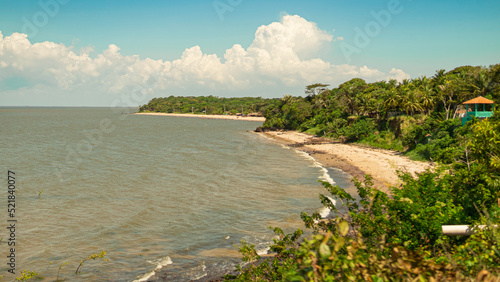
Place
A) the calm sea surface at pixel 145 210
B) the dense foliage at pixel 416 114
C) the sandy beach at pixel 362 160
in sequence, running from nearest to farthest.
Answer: the calm sea surface at pixel 145 210, the sandy beach at pixel 362 160, the dense foliage at pixel 416 114

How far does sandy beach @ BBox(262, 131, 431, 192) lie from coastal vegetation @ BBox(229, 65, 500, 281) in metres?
2.46

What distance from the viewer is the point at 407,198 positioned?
31.2 feet

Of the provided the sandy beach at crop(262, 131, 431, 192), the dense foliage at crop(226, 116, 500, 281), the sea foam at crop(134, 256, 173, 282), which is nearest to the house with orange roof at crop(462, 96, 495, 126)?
the sandy beach at crop(262, 131, 431, 192)

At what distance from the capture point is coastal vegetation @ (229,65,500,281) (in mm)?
4945

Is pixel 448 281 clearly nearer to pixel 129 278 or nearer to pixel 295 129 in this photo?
pixel 129 278

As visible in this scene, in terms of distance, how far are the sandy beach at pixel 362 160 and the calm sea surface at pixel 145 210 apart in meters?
3.10

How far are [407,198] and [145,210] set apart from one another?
18.2 meters

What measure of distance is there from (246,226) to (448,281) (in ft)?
51.8

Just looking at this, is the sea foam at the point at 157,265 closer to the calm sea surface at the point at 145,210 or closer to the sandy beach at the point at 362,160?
the calm sea surface at the point at 145,210

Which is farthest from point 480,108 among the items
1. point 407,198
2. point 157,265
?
point 157,265

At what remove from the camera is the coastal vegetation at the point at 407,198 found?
495 cm

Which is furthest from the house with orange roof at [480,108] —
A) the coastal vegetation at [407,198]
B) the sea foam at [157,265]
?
the sea foam at [157,265]

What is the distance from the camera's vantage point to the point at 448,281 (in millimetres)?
4832

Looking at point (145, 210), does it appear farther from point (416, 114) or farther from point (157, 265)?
point (416, 114)
